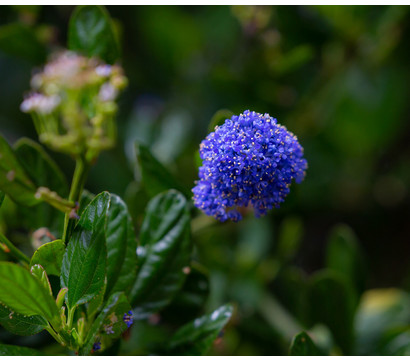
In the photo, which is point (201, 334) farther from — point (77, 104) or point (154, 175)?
point (77, 104)

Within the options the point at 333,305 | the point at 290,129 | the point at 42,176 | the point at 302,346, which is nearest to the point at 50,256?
the point at 42,176

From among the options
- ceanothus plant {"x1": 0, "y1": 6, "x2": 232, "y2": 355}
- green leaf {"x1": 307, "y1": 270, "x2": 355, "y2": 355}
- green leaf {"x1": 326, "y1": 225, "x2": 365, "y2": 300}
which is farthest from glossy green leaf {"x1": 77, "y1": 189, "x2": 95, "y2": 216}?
green leaf {"x1": 326, "y1": 225, "x2": 365, "y2": 300}

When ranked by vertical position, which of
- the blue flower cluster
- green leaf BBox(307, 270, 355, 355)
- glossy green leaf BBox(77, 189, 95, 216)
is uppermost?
the blue flower cluster

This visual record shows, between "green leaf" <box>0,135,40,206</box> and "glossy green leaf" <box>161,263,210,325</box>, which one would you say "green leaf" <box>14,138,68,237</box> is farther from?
"glossy green leaf" <box>161,263,210,325</box>

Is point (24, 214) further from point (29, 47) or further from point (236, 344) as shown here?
point (236, 344)

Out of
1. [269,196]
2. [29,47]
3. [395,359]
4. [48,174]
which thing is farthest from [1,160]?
[395,359]

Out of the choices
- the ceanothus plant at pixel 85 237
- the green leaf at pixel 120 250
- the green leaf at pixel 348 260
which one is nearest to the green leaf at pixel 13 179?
the ceanothus plant at pixel 85 237

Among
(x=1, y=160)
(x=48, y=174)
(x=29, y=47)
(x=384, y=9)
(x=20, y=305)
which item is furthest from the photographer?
(x=384, y=9)

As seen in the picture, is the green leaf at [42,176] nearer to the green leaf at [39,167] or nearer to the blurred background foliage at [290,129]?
the green leaf at [39,167]
